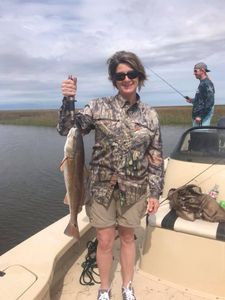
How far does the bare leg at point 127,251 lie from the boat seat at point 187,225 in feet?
1.73

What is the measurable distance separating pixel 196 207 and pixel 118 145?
129cm

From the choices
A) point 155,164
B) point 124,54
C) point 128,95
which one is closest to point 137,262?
point 155,164

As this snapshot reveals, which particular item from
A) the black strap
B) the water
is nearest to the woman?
the black strap

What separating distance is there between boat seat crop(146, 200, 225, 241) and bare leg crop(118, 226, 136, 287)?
20.7 inches

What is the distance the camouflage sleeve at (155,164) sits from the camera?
319 centimetres

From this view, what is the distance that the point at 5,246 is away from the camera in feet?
26.8

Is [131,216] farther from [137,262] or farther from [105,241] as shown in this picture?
[137,262]

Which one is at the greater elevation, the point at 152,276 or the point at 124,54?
the point at 124,54

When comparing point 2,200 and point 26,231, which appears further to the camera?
point 2,200

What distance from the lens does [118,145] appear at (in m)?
3.01

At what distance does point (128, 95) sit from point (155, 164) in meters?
0.63

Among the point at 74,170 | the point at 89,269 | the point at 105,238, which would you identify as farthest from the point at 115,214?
the point at 89,269

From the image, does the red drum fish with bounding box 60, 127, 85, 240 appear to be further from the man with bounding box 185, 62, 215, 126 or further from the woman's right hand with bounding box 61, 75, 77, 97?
the man with bounding box 185, 62, 215, 126

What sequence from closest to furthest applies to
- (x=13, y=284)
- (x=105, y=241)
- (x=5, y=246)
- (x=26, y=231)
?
1. (x=13, y=284)
2. (x=105, y=241)
3. (x=5, y=246)
4. (x=26, y=231)
